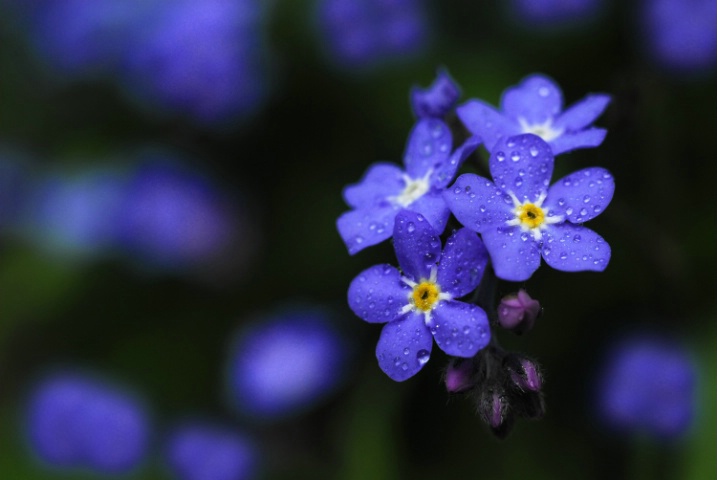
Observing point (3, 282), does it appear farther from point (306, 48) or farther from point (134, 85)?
point (306, 48)

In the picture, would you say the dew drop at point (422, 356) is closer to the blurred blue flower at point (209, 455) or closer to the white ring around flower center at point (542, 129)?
the white ring around flower center at point (542, 129)

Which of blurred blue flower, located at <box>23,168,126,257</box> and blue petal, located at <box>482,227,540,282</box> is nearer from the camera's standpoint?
blue petal, located at <box>482,227,540,282</box>

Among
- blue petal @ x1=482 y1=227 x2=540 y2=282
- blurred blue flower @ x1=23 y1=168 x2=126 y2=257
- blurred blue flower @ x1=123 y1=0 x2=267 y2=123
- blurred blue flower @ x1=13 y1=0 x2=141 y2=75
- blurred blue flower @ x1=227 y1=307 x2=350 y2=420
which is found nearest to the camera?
blue petal @ x1=482 y1=227 x2=540 y2=282

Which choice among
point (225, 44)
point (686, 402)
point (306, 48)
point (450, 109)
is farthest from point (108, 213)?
point (686, 402)

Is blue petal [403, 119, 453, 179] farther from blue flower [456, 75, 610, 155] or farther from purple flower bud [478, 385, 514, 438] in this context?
purple flower bud [478, 385, 514, 438]

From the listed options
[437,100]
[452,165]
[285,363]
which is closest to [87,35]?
[285,363]

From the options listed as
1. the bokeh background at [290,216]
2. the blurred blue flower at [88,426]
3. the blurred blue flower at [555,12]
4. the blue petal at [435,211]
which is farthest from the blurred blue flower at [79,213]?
the blue petal at [435,211]

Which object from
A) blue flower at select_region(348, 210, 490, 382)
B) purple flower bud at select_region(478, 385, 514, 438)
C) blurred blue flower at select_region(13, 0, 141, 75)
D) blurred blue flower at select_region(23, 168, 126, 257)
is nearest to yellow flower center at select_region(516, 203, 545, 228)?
blue flower at select_region(348, 210, 490, 382)
